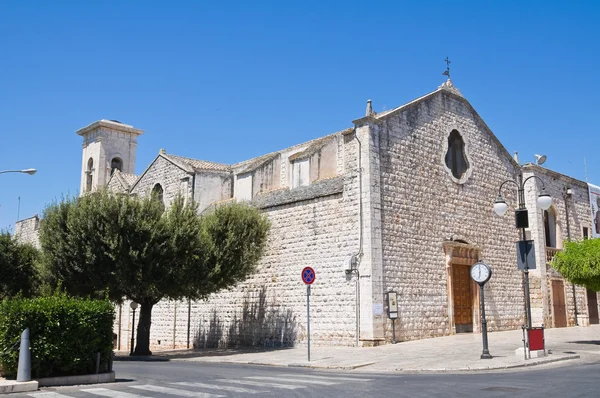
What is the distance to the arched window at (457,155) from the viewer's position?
82.4 ft

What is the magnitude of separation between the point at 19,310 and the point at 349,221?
12.1 meters

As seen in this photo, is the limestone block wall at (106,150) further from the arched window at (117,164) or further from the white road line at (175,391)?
the white road line at (175,391)

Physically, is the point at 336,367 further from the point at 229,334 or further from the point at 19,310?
the point at 229,334

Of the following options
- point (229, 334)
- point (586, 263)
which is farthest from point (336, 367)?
point (229, 334)

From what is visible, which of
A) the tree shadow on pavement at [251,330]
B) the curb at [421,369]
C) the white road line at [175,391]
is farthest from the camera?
the tree shadow on pavement at [251,330]

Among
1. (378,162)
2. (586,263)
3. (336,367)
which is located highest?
(378,162)

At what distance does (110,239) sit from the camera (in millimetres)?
20047

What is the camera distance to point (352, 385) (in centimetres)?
1066

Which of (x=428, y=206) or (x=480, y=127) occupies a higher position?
(x=480, y=127)

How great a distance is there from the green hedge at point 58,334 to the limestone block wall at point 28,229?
109ft

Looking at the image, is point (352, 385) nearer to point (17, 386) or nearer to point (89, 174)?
point (17, 386)

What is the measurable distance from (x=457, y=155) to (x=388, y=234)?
255 inches

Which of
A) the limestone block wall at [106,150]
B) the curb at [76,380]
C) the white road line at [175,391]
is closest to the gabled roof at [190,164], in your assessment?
the limestone block wall at [106,150]

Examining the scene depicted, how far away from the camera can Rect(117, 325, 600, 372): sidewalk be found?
1445 centimetres
